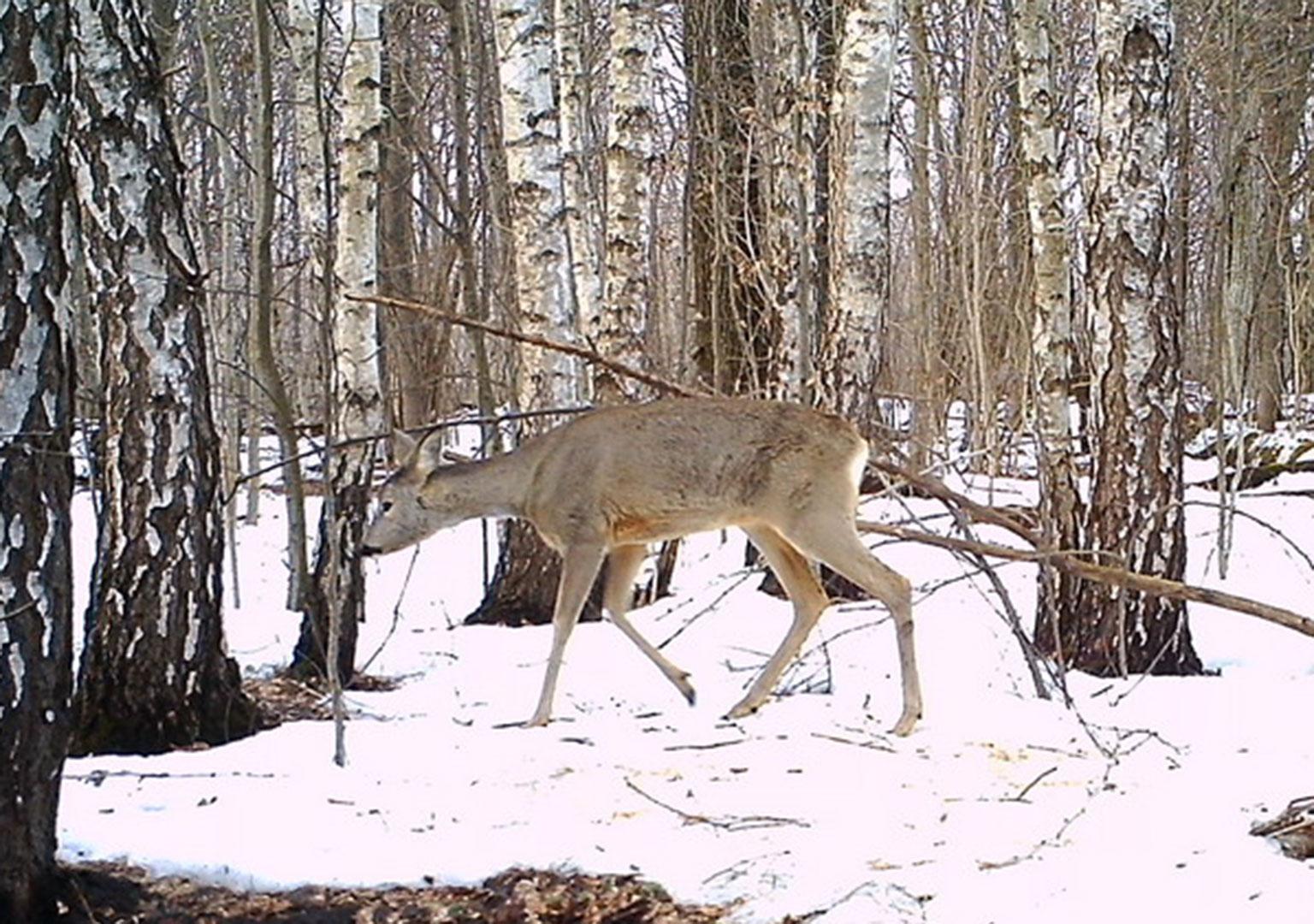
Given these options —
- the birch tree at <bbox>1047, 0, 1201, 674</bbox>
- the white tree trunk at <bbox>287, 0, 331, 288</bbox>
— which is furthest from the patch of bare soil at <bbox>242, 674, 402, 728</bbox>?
the birch tree at <bbox>1047, 0, 1201, 674</bbox>

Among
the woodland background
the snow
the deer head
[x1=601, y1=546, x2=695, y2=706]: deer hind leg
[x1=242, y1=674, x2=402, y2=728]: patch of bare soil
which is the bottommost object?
[x1=242, y1=674, x2=402, y2=728]: patch of bare soil

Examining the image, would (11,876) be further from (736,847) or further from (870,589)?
(870,589)

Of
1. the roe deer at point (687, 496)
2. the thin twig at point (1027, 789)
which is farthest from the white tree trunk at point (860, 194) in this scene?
the thin twig at point (1027, 789)

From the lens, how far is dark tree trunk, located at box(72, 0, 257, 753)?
5969mm

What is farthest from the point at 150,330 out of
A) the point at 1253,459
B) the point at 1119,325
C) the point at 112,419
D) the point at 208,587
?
the point at 1253,459

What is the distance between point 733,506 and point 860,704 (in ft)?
3.20

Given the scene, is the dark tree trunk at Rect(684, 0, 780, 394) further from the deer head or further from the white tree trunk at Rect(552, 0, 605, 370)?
the deer head

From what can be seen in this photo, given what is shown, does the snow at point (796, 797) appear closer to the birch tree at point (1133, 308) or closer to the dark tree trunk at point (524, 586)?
the birch tree at point (1133, 308)

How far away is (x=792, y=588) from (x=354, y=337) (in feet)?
9.97

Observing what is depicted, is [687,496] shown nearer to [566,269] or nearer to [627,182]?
[566,269]

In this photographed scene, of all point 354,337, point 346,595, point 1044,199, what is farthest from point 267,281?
point 1044,199

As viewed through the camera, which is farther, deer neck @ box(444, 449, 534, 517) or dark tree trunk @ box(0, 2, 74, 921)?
deer neck @ box(444, 449, 534, 517)

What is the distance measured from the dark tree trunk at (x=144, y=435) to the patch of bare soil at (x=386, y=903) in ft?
4.57

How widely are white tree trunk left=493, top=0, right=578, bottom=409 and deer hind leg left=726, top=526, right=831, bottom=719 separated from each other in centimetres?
311
